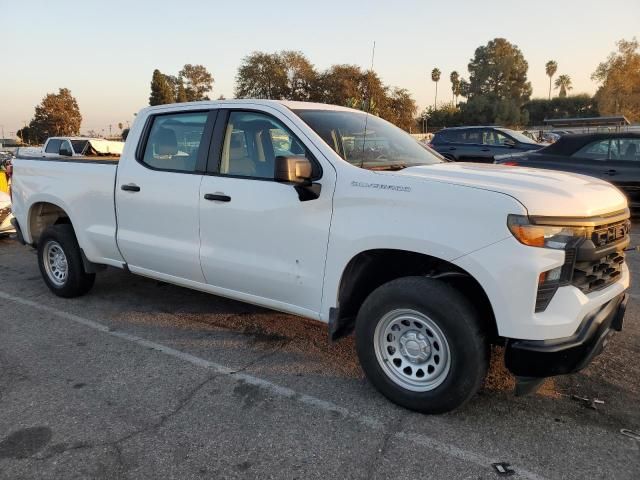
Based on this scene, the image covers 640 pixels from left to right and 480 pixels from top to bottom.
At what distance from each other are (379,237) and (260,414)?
129 cm

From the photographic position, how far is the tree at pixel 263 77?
6794cm

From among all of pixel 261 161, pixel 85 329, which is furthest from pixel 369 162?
pixel 85 329

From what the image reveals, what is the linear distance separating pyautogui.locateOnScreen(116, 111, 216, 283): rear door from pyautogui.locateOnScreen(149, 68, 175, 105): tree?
260ft

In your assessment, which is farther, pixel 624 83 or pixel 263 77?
pixel 263 77

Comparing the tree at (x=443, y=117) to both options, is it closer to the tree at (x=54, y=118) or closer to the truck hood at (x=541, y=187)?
the tree at (x=54, y=118)

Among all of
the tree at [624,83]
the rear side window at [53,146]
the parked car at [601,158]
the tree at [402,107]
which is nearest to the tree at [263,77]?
the tree at [402,107]

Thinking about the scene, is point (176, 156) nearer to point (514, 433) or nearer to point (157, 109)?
point (157, 109)

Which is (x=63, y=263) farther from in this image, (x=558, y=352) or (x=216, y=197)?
(x=558, y=352)

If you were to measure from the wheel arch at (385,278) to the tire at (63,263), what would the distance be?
315cm

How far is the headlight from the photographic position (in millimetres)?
2727

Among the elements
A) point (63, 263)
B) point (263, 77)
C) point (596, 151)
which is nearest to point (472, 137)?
point (596, 151)

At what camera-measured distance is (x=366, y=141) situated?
12.8ft

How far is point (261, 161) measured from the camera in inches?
153

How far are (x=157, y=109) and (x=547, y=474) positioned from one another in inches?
159
